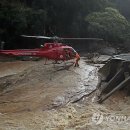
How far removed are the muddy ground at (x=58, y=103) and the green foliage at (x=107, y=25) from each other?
11559 millimetres

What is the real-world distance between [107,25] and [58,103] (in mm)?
17425

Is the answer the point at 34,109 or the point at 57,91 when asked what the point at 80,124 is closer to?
the point at 34,109

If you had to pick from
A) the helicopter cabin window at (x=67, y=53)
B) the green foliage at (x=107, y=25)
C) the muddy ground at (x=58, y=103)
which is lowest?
the muddy ground at (x=58, y=103)

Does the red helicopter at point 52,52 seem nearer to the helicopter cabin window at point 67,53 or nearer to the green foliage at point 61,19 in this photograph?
the helicopter cabin window at point 67,53

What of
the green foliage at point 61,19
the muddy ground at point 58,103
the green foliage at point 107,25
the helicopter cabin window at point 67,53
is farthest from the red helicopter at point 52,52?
the green foliage at point 107,25

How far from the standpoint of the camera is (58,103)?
12.3 metres

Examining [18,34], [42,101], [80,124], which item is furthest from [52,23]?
[80,124]

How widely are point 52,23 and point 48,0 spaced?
1.82 meters

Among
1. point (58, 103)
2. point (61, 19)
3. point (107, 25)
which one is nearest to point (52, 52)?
point (58, 103)

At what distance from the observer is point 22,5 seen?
2677 cm

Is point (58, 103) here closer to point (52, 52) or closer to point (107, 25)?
point (52, 52)

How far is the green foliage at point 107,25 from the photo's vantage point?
28.7m

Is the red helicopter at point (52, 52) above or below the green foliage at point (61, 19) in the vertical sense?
below

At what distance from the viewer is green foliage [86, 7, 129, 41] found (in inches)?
1129
